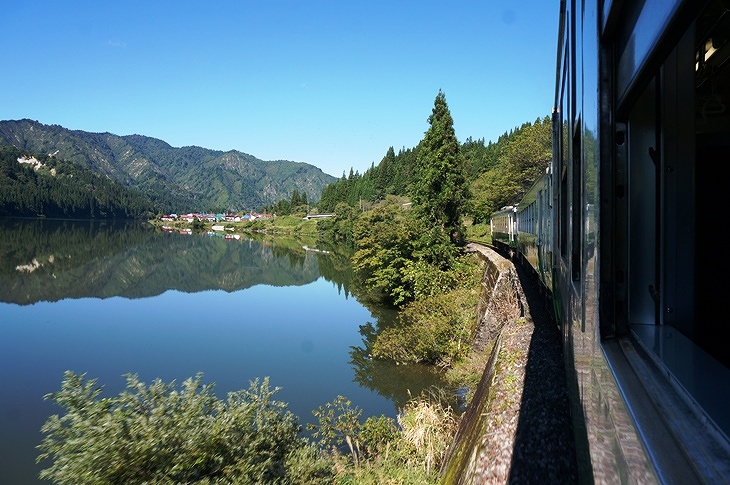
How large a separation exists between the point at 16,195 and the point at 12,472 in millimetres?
124719

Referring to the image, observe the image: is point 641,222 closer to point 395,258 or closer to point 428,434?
point 428,434

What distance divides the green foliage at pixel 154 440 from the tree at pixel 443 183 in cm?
1675

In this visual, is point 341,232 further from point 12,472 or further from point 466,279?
point 12,472

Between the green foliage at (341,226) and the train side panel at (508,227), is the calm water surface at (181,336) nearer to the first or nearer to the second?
the train side panel at (508,227)

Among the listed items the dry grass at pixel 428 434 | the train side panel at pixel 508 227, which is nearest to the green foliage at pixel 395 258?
the train side panel at pixel 508 227

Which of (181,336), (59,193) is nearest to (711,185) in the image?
(181,336)

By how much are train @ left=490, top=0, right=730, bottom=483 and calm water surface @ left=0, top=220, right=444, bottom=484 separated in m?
12.3

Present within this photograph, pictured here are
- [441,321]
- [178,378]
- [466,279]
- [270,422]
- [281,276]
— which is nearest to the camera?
[270,422]

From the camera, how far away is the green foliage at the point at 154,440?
19.4 ft

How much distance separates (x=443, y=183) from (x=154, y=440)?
63.0 ft

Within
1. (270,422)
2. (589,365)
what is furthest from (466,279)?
(589,365)

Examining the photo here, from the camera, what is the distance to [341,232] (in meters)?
69.8

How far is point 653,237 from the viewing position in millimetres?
1758

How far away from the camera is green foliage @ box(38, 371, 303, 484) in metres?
5.90
